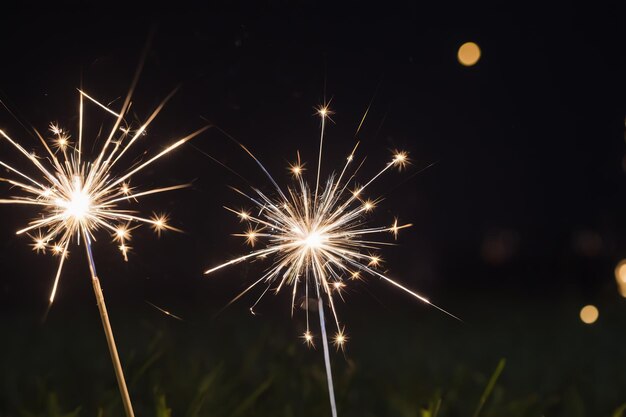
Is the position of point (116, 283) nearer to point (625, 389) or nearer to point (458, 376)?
point (458, 376)

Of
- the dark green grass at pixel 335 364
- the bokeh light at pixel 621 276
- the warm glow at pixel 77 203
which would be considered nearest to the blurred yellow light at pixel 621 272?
the bokeh light at pixel 621 276

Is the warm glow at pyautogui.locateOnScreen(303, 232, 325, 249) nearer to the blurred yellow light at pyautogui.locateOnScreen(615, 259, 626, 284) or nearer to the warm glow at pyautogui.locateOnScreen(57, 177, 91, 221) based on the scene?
the warm glow at pyautogui.locateOnScreen(57, 177, 91, 221)

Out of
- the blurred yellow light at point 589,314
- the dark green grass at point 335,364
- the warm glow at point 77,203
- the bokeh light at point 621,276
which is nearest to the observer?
the warm glow at point 77,203

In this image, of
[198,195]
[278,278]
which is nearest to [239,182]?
[198,195]

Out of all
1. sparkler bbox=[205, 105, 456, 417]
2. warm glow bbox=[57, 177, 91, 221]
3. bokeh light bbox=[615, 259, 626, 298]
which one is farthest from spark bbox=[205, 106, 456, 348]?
bokeh light bbox=[615, 259, 626, 298]

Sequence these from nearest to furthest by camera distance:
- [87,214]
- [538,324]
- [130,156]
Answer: [87,214] → [130,156] → [538,324]

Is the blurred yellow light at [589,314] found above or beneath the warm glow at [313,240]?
above

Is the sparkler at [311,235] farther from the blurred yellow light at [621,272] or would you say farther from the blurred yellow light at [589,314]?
the blurred yellow light at [621,272]

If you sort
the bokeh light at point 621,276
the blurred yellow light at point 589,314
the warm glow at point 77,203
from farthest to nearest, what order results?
the bokeh light at point 621,276 < the blurred yellow light at point 589,314 < the warm glow at point 77,203
